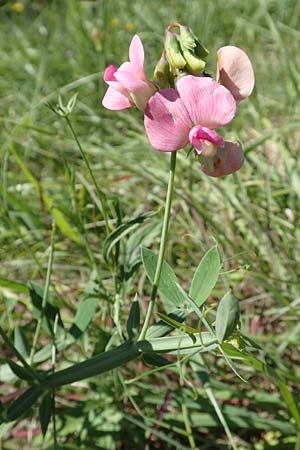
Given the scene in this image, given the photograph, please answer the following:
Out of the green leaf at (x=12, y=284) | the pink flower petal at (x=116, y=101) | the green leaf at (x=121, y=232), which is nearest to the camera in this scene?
the pink flower petal at (x=116, y=101)

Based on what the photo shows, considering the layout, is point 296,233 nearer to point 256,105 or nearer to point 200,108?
point 256,105

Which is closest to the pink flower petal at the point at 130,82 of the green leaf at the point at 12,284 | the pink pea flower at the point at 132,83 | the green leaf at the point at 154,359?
the pink pea flower at the point at 132,83

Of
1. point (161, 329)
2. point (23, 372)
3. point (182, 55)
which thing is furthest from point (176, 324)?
point (182, 55)

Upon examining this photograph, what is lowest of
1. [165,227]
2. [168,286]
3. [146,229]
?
[146,229]

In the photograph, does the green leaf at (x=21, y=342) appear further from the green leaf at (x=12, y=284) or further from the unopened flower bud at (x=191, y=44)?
the unopened flower bud at (x=191, y=44)

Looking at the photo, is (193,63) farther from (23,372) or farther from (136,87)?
(23,372)

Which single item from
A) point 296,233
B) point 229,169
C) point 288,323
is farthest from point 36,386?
point 296,233
